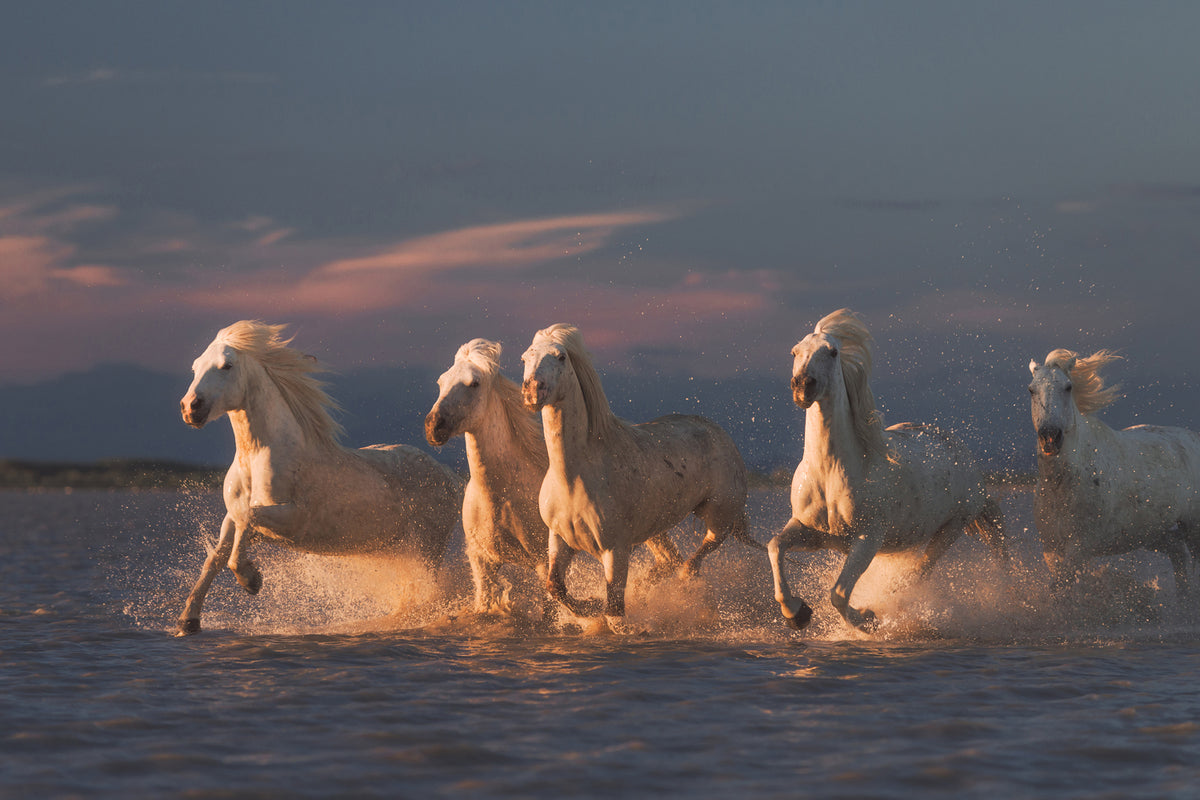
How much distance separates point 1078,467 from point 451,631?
5.79 metres

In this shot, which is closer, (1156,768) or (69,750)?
(1156,768)

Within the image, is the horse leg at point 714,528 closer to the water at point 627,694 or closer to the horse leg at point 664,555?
the horse leg at point 664,555

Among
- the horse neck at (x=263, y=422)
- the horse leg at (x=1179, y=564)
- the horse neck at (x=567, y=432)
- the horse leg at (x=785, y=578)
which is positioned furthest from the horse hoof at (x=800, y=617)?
the horse neck at (x=263, y=422)

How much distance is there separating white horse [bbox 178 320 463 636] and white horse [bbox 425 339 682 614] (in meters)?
1.12

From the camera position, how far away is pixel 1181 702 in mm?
7676

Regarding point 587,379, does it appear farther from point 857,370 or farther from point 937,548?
point 937,548

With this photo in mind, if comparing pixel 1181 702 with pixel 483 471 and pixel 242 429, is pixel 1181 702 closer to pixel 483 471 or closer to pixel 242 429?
pixel 483 471

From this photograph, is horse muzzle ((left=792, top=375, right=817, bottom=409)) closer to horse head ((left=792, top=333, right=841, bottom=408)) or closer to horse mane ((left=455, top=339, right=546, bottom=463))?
horse head ((left=792, top=333, right=841, bottom=408))

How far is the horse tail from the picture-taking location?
11.1 m

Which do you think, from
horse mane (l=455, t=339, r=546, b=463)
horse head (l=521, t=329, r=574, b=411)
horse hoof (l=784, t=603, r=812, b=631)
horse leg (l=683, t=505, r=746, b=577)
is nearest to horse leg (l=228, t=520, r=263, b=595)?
horse mane (l=455, t=339, r=546, b=463)

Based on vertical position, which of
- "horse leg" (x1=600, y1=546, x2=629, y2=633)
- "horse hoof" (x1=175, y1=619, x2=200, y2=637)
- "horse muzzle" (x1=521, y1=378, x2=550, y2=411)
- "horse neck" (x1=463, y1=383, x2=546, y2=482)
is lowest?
"horse hoof" (x1=175, y1=619, x2=200, y2=637)

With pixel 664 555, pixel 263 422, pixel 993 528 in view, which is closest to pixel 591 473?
pixel 664 555

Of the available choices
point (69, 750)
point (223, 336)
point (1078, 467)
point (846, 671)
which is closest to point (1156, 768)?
point (846, 671)

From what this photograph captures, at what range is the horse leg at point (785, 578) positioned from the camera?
9250 mm
